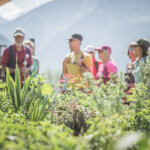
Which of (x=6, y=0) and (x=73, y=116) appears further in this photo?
(x=6, y=0)

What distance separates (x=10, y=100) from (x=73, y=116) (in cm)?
67

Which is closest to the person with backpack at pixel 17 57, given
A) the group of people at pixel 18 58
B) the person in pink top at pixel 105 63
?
the group of people at pixel 18 58

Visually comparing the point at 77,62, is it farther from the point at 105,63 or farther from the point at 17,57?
the point at 17,57

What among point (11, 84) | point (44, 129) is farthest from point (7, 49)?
point (44, 129)

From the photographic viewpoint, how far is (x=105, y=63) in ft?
14.7

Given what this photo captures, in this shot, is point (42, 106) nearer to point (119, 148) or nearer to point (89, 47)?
point (119, 148)

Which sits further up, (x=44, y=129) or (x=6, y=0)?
(x=6, y=0)

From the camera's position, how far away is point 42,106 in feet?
6.15

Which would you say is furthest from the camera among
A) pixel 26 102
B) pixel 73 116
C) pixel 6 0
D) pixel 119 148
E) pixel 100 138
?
pixel 6 0

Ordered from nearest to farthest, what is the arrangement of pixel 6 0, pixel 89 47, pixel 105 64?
pixel 6 0
pixel 105 64
pixel 89 47

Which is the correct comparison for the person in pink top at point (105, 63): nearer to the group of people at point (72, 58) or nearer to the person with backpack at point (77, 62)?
the group of people at point (72, 58)

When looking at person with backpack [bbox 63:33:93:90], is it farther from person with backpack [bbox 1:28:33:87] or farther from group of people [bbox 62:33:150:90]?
person with backpack [bbox 1:28:33:87]

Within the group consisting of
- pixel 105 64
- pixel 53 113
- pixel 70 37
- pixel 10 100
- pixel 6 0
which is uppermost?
pixel 6 0

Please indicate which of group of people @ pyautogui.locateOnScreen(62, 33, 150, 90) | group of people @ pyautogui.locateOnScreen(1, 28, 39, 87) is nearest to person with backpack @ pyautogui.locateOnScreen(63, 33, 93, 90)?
group of people @ pyautogui.locateOnScreen(62, 33, 150, 90)
